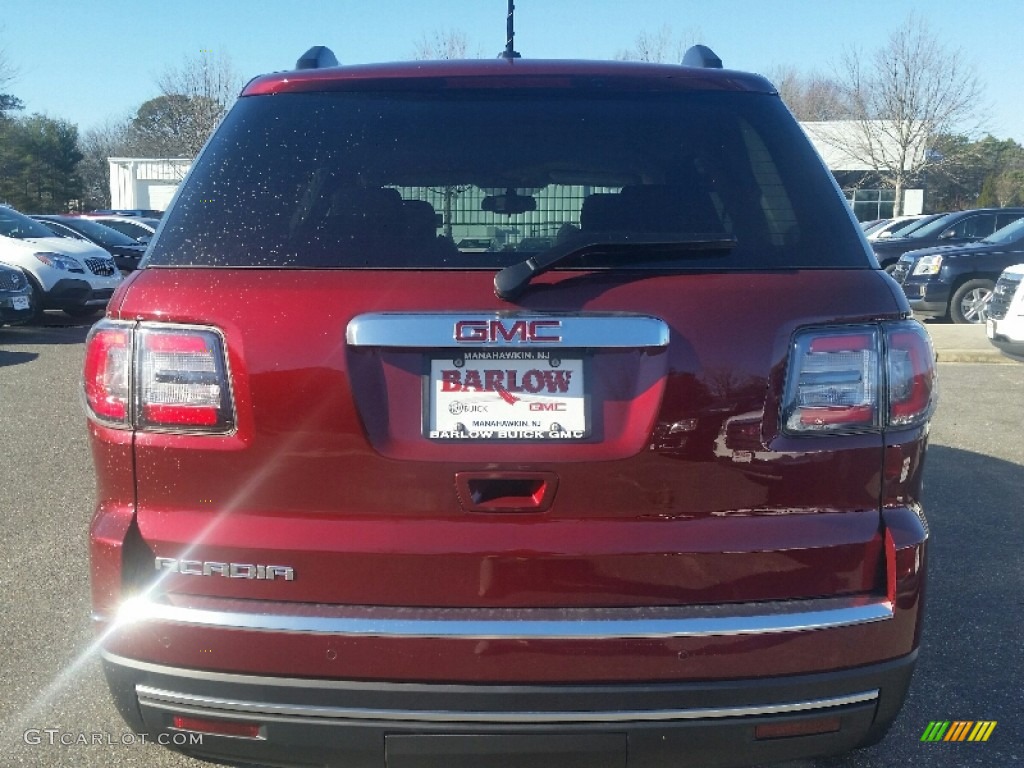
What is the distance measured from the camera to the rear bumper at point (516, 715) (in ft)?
6.34

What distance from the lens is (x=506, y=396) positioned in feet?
6.32

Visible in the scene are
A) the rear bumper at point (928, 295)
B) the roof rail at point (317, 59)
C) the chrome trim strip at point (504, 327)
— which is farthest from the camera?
the rear bumper at point (928, 295)

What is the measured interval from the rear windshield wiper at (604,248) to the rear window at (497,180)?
0.12ft

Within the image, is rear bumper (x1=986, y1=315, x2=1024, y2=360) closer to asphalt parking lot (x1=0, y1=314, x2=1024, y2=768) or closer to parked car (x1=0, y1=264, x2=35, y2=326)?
asphalt parking lot (x1=0, y1=314, x2=1024, y2=768)

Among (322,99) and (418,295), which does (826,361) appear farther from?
(322,99)

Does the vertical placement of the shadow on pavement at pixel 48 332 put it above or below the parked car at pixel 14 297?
below

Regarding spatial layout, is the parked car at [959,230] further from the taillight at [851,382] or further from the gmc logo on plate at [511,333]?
the gmc logo on plate at [511,333]

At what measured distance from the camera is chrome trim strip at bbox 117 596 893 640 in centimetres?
192

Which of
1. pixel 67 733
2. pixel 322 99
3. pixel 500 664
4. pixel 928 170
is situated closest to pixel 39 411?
pixel 67 733

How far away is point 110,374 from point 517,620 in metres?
1.03

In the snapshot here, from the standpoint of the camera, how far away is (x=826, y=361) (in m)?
2.00

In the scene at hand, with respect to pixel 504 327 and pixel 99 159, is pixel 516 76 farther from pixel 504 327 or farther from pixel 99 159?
pixel 99 159

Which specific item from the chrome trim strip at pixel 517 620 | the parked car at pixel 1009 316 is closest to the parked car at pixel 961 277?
the parked car at pixel 1009 316

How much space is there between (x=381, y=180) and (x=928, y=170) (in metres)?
42.4
